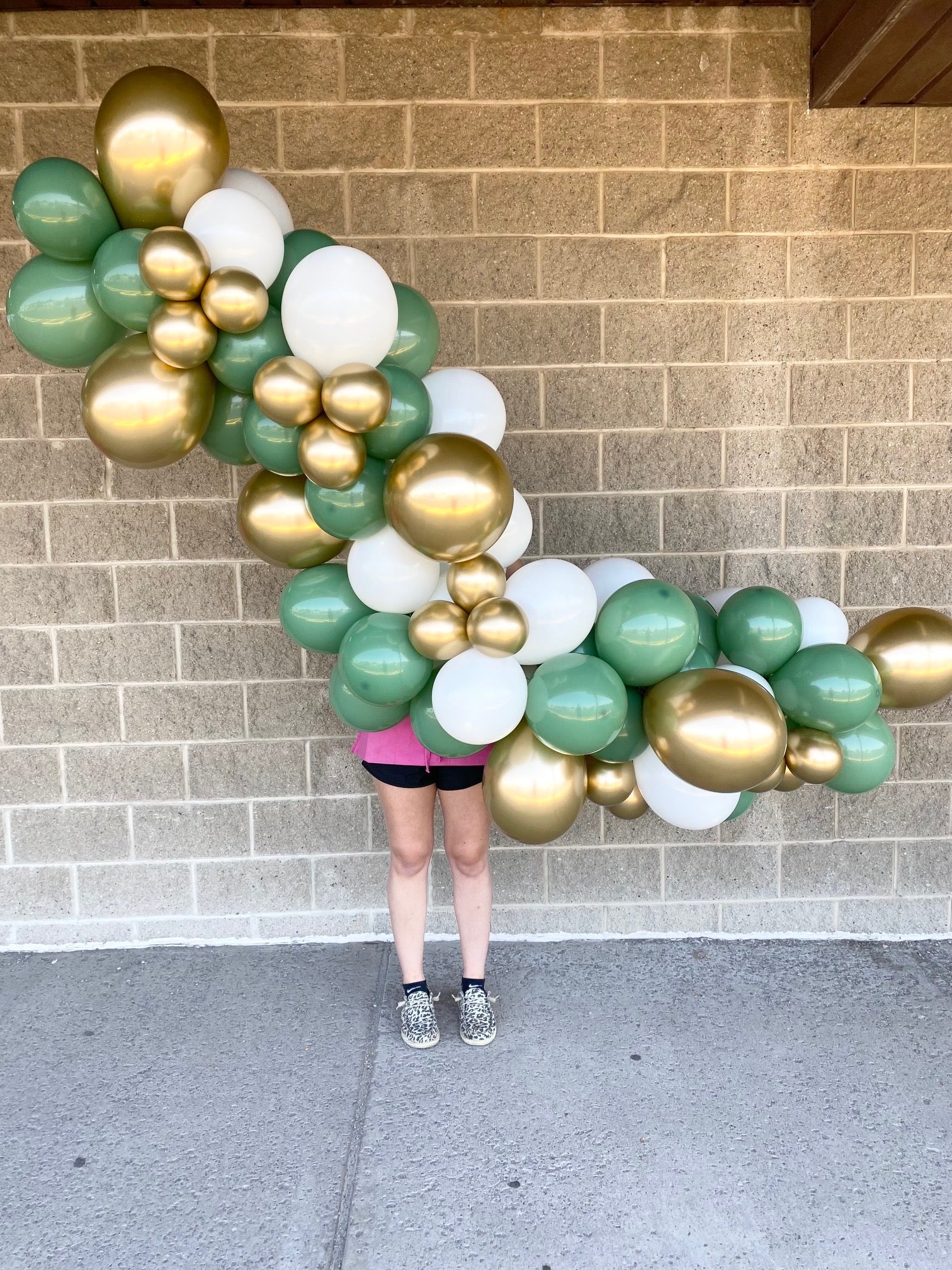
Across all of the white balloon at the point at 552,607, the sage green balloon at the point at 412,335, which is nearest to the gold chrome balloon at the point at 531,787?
the white balloon at the point at 552,607

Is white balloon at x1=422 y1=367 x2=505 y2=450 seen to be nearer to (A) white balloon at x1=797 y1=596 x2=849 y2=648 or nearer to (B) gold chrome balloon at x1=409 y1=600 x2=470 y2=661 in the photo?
(B) gold chrome balloon at x1=409 y1=600 x2=470 y2=661

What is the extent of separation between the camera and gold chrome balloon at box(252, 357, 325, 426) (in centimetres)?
168

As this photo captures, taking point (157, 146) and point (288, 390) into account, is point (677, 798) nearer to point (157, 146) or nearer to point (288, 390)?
point (288, 390)

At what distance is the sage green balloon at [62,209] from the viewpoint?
171cm

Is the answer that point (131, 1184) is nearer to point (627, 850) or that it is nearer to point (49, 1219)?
point (49, 1219)

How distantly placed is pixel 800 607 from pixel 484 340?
115cm

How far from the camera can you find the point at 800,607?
2211 mm

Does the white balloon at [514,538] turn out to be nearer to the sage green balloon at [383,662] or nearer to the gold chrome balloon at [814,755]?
the sage green balloon at [383,662]

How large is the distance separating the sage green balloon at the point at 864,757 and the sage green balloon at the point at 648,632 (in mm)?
441

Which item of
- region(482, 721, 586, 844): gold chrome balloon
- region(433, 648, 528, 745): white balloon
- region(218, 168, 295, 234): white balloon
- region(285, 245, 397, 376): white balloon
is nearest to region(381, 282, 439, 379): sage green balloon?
region(285, 245, 397, 376): white balloon


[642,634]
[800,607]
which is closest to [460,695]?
[642,634]

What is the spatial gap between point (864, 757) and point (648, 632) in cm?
59

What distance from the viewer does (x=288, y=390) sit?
5.51 feet

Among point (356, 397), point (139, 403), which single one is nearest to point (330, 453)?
point (356, 397)
